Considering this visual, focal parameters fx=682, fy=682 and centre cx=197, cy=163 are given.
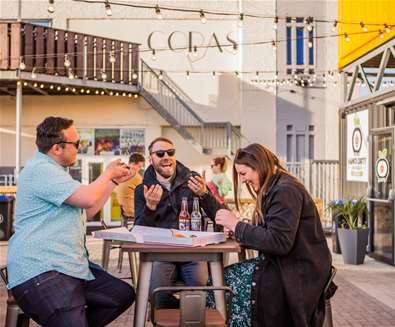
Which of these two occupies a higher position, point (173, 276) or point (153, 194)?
point (153, 194)

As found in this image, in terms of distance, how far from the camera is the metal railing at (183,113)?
19.9 meters

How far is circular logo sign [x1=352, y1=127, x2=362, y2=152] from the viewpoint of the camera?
12486 mm

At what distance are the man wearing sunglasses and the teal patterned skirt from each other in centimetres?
88

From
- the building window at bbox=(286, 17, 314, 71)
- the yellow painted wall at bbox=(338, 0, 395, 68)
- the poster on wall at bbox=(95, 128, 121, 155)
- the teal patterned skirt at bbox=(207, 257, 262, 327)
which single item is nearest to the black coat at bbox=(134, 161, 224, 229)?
the teal patterned skirt at bbox=(207, 257, 262, 327)

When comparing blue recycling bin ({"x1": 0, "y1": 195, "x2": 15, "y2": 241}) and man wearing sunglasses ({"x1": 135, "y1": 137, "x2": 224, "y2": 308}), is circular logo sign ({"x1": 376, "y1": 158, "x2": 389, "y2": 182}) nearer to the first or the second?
man wearing sunglasses ({"x1": 135, "y1": 137, "x2": 224, "y2": 308})

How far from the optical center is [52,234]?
397 centimetres

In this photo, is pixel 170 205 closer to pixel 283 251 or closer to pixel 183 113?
pixel 283 251

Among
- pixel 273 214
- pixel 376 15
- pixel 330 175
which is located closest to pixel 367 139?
pixel 376 15

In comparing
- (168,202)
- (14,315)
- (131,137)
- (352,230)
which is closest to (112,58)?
(131,137)

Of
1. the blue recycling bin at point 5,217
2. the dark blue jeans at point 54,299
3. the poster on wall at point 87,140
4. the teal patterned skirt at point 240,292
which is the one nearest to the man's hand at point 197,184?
the teal patterned skirt at point 240,292

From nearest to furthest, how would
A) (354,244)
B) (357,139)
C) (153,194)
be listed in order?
(153,194), (354,244), (357,139)

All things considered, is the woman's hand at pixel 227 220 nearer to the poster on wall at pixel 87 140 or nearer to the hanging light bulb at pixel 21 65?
the hanging light bulb at pixel 21 65

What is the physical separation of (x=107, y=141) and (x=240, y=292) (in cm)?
1609

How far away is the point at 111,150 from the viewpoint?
795 inches
